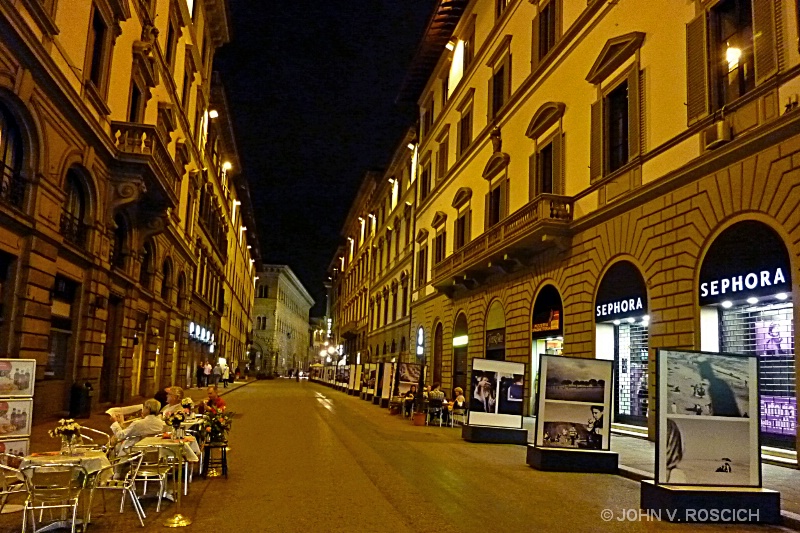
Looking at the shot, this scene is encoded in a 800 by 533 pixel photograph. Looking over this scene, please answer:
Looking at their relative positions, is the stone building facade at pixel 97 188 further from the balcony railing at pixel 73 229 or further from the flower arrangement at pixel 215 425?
the flower arrangement at pixel 215 425

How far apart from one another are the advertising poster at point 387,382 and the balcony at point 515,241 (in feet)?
15.7

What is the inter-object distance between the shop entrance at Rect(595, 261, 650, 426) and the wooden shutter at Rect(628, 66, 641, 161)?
2.88 m

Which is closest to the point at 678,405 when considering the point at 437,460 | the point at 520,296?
the point at 437,460

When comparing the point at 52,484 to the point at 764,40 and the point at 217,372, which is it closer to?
the point at 764,40

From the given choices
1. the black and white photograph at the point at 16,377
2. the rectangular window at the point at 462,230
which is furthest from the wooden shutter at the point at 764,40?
the rectangular window at the point at 462,230

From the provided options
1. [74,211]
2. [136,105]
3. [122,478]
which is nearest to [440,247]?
[136,105]

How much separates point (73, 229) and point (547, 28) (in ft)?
54.6

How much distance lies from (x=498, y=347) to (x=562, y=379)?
1454cm

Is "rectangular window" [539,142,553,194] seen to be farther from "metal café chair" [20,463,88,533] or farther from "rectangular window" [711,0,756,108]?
"metal café chair" [20,463,88,533]

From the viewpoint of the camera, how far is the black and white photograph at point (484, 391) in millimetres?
16767

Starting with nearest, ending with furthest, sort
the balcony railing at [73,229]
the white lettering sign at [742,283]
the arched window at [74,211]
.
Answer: the white lettering sign at [742,283] → the balcony railing at [73,229] → the arched window at [74,211]

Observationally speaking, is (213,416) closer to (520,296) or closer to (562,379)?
(562,379)

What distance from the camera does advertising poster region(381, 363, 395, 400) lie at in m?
30.0

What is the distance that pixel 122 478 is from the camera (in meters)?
8.78
